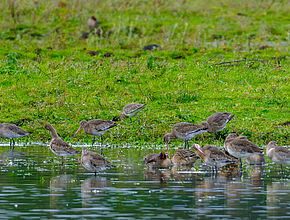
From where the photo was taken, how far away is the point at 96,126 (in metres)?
20.6

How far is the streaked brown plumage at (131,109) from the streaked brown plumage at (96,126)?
1.15 metres

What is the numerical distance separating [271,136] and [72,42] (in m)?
18.1

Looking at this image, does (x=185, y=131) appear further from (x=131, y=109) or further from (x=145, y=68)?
(x=145, y=68)

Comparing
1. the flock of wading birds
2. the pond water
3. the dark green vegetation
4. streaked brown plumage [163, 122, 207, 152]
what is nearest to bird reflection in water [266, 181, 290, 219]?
the pond water

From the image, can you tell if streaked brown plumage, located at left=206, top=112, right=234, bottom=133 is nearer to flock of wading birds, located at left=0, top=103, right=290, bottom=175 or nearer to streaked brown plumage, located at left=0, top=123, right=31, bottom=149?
flock of wading birds, located at left=0, top=103, right=290, bottom=175

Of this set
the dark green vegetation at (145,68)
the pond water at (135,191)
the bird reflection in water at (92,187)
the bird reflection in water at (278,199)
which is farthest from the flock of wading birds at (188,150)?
the bird reflection in water at (278,199)

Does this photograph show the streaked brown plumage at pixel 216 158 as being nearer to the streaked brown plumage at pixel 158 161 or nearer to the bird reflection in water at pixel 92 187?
the streaked brown plumage at pixel 158 161

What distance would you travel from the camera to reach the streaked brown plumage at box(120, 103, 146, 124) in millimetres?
21938

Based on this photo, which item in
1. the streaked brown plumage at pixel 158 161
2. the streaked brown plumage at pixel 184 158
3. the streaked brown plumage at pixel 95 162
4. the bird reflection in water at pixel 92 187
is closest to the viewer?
the bird reflection in water at pixel 92 187

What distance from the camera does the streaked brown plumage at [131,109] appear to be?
72.0 feet

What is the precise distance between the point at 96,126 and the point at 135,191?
24.6 ft

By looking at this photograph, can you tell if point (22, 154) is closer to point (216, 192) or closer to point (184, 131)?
point (184, 131)

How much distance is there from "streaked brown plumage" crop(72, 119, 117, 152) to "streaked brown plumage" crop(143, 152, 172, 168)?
11.7 ft

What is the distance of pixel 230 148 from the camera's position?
55.2ft
